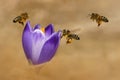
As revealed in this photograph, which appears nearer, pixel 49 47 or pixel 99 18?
pixel 49 47

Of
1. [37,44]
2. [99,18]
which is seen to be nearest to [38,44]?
[37,44]

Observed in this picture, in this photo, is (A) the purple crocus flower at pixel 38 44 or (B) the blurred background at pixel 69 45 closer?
(A) the purple crocus flower at pixel 38 44

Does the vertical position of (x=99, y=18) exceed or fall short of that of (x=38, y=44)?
it exceeds it

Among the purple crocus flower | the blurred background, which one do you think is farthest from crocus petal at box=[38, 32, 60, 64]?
the blurred background

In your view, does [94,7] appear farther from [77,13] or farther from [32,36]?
[32,36]

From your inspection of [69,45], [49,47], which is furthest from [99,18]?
[49,47]

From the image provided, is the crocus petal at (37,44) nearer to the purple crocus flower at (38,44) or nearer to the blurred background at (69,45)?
the purple crocus flower at (38,44)

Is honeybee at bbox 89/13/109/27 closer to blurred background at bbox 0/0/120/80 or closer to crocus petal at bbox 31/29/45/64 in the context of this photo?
blurred background at bbox 0/0/120/80

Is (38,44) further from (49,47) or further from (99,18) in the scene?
(99,18)

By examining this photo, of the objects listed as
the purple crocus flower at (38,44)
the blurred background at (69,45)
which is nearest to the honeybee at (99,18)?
the blurred background at (69,45)
